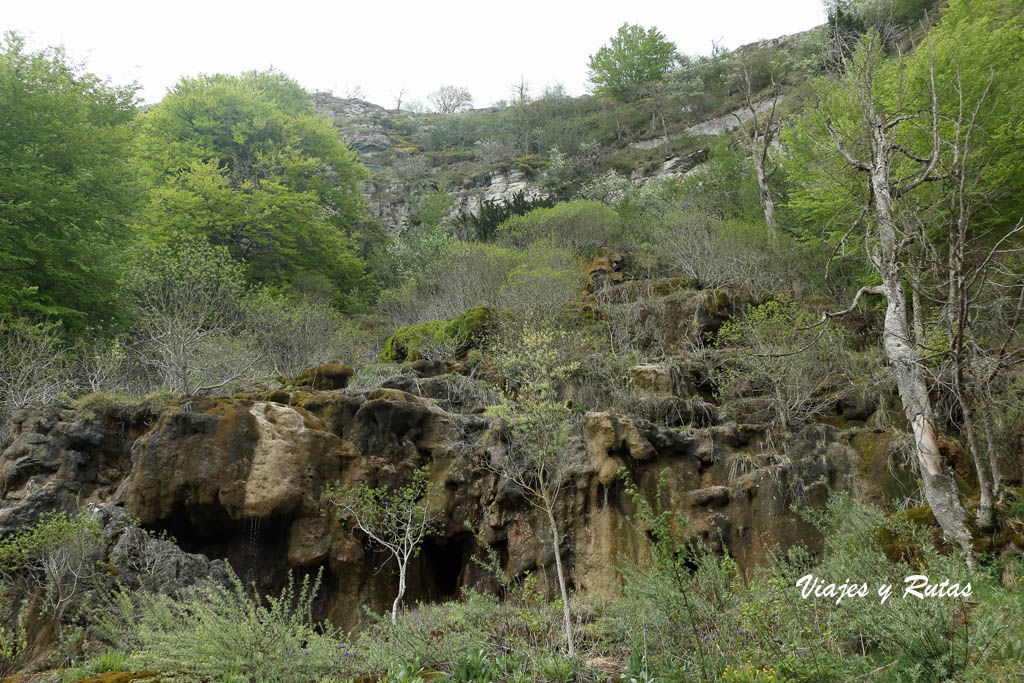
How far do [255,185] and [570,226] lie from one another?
47.0 feet

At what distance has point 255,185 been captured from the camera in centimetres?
2530

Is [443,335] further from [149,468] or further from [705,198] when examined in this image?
[705,198]

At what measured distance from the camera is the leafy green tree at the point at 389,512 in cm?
1067

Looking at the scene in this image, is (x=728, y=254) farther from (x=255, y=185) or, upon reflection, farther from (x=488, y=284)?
(x=255, y=185)

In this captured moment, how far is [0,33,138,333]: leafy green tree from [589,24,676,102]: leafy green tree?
114 feet

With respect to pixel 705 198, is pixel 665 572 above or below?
below

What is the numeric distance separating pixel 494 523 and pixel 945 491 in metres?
7.73

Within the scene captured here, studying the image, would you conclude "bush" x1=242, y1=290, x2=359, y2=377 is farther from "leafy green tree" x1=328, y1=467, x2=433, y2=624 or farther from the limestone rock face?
"leafy green tree" x1=328, y1=467, x2=433, y2=624

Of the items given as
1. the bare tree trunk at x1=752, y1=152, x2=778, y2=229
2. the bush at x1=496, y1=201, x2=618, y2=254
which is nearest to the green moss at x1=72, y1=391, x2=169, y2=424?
the bush at x1=496, y1=201, x2=618, y2=254

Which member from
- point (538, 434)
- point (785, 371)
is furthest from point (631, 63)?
point (538, 434)

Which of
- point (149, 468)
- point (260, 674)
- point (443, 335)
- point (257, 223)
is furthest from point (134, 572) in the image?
point (257, 223)

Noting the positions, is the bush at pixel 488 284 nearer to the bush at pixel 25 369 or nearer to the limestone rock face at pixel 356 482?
the limestone rock face at pixel 356 482

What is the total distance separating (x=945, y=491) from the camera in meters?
6.65

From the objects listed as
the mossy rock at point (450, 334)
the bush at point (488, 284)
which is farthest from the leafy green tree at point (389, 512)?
the bush at point (488, 284)
